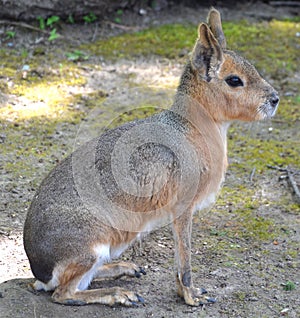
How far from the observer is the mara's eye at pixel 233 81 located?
4.25m

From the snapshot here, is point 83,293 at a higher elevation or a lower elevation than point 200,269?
higher

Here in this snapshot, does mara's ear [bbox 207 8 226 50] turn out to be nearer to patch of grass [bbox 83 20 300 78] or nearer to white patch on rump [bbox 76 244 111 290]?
white patch on rump [bbox 76 244 111 290]

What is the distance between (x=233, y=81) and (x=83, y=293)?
162cm

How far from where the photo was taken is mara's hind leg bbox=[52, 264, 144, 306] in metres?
3.87

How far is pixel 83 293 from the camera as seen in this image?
3.97 metres

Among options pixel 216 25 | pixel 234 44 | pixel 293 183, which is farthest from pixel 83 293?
pixel 234 44

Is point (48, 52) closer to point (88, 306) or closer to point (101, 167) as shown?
point (101, 167)

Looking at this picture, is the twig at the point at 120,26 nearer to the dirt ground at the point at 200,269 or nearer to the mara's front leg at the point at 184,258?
the dirt ground at the point at 200,269

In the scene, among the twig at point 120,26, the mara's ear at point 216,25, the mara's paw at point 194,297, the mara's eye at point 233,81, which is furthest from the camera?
the twig at point 120,26

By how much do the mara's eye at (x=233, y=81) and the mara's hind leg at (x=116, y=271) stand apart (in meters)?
1.35

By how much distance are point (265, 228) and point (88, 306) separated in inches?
67.5

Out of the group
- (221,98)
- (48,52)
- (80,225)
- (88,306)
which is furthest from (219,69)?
(48,52)

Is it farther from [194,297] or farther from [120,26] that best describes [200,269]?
[120,26]

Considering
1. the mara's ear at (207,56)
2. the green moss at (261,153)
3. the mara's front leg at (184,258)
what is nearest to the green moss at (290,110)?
the green moss at (261,153)
